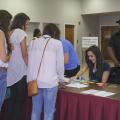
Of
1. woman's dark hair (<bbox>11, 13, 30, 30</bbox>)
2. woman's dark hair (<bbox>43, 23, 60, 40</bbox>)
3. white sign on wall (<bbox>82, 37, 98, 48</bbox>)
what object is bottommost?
woman's dark hair (<bbox>43, 23, 60, 40</bbox>)

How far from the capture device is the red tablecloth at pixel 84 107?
232cm

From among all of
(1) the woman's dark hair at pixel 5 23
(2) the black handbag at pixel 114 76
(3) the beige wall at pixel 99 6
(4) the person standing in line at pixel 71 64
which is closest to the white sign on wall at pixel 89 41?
(3) the beige wall at pixel 99 6

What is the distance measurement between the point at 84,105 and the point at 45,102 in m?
0.37

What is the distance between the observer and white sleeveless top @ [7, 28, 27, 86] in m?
2.69

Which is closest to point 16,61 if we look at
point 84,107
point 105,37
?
point 84,107

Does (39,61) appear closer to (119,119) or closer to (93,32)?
(119,119)

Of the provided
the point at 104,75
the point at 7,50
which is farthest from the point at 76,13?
the point at 7,50

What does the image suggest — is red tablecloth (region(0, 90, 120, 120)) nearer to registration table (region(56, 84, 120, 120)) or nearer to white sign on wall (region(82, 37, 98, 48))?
registration table (region(56, 84, 120, 120))

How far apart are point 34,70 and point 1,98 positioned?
0.39m

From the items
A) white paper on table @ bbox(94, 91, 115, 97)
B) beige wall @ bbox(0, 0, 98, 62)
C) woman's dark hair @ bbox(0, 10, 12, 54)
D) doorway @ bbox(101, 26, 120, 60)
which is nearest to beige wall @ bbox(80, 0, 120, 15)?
beige wall @ bbox(0, 0, 98, 62)

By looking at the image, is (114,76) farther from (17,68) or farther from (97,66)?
(17,68)

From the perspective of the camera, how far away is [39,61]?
246 cm

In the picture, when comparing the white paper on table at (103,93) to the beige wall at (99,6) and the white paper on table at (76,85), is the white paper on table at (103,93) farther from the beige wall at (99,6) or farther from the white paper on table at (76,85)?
the beige wall at (99,6)

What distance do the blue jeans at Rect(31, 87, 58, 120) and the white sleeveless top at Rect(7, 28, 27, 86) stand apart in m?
0.30
